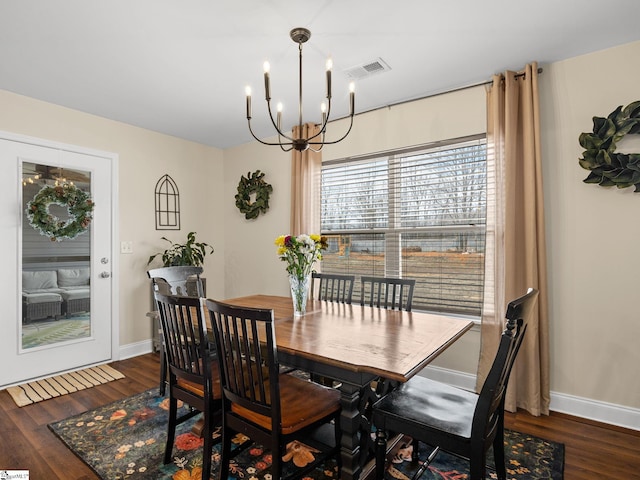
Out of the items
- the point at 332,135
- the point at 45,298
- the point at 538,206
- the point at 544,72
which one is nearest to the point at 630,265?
the point at 538,206

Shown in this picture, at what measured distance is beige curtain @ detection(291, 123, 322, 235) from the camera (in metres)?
3.92

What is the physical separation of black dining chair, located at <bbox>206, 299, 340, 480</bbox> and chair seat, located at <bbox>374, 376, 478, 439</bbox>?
269 mm

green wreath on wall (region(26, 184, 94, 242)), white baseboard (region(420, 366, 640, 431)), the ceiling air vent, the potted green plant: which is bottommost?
white baseboard (region(420, 366, 640, 431))

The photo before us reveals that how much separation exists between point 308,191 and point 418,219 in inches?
49.5

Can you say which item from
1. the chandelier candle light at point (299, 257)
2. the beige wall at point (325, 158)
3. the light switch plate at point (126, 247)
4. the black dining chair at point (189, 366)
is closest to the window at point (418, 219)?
the beige wall at point (325, 158)

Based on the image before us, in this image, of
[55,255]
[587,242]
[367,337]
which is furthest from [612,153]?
[55,255]

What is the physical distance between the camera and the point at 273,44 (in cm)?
241

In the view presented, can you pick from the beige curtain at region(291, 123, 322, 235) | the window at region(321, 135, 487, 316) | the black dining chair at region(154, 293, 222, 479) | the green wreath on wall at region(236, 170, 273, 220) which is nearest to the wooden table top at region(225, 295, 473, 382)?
the black dining chair at region(154, 293, 222, 479)

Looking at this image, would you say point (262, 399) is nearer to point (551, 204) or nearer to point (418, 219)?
point (418, 219)

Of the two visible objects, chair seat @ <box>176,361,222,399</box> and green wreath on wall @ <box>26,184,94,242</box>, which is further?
green wreath on wall @ <box>26,184,94,242</box>

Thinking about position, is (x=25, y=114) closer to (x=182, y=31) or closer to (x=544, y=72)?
(x=182, y=31)

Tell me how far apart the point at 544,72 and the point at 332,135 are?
197 cm

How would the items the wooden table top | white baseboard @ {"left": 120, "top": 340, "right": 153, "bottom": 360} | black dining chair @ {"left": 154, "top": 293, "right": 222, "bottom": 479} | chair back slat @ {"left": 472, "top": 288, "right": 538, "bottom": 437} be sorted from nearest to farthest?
chair back slat @ {"left": 472, "top": 288, "right": 538, "bottom": 437}
the wooden table top
black dining chair @ {"left": 154, "top": 293, "right": 222, "bottom": 479}
white baseboard @ {"left": 120, "top": 340, "right": 153, "bottom": 360}

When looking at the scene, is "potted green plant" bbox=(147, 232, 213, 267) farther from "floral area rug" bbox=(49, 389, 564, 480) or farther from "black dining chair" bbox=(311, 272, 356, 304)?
"floral area rug" bbox=(49, 389, 564, 480)
